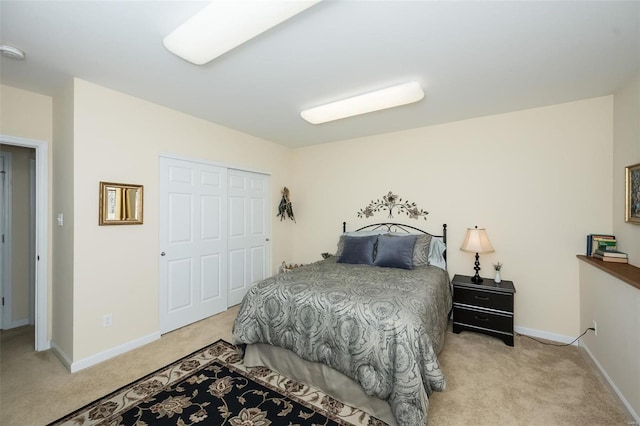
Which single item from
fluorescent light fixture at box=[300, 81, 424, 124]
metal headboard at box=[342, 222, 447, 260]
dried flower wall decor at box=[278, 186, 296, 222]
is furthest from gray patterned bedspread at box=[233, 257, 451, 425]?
dried flower wall decor at box=[278, 186, 296, 222]

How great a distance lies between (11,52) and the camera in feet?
6.37

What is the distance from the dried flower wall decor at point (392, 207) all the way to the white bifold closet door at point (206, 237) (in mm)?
1709

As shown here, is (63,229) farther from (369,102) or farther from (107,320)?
(369,102)

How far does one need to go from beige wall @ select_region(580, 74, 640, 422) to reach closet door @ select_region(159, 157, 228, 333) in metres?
3.97

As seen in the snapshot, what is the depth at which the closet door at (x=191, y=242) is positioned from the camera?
10.1 ft

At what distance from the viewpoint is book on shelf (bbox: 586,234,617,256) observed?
2.55m

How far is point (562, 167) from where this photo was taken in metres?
2.86

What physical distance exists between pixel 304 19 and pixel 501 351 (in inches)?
131

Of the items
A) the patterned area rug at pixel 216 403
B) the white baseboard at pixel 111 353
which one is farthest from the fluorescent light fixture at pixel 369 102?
the white baseboard at pixel 111 353

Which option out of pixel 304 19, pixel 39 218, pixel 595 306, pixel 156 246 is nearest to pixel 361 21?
pixel 304 19

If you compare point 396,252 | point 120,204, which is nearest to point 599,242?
point 396,252

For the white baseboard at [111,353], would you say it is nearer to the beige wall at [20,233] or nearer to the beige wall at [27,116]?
the beige wall at [27,116]

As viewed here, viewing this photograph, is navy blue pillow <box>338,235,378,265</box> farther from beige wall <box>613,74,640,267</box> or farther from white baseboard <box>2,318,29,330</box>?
white baseboard <box>2,318,29,330</box>

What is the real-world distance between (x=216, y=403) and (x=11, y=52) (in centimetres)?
297
